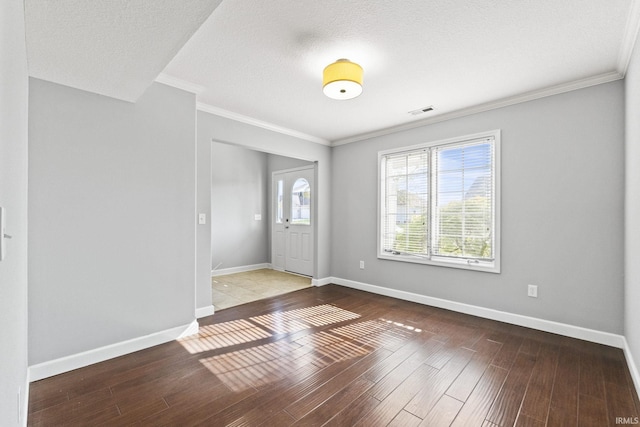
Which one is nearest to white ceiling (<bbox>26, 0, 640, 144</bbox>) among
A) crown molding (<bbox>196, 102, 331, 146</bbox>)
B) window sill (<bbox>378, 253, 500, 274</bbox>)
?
crown molding (<bbox>196, 102, 331, 146</bbox>)

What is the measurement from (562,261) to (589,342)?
2.50ft

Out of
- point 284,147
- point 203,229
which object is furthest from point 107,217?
point 284,147

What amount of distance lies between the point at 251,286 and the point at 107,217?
9.08ft

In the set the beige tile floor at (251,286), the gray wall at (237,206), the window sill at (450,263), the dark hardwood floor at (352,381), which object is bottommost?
the beige tile floor at (251,286)

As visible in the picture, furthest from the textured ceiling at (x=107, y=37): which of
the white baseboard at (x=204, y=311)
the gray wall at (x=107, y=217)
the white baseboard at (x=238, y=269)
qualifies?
the white baseboard at (x=238, y=269)

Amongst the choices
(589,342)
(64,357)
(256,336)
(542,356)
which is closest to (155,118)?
(64,357)

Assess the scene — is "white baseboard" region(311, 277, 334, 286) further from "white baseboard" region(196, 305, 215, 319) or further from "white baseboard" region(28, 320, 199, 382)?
"white baseboard" region(28, 320, 199, 382)

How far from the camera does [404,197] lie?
4324 millimetres

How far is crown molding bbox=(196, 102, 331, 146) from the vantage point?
353 centimetres

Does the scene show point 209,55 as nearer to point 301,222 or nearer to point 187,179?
point 187,179

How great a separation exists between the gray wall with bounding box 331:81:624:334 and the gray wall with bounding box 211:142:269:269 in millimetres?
3895

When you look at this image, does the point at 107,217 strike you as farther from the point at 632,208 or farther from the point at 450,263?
the point at 632,208

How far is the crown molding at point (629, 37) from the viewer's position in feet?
6.30

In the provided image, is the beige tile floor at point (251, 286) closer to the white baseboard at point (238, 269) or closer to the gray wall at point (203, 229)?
the white baseboard at point (238, 269)
